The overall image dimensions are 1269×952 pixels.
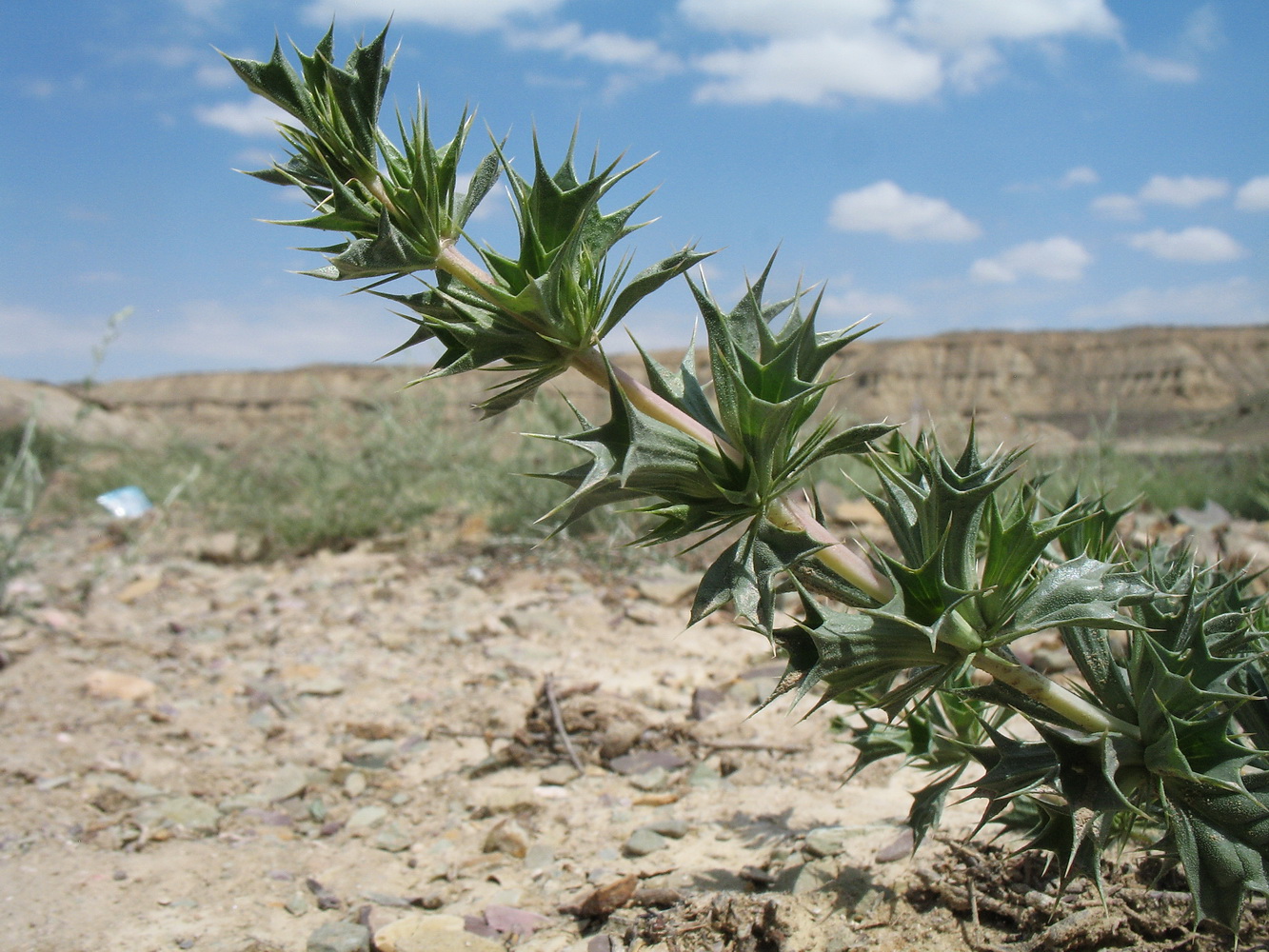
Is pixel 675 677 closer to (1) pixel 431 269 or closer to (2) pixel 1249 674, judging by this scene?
(2) pixel 1249 674

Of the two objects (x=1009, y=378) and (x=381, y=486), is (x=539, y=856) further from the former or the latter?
(x=1009, y=378)

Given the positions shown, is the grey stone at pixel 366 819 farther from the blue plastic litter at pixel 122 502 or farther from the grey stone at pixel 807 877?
the blue plastic litter at pixel 122 502

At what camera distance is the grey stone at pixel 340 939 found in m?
2.50

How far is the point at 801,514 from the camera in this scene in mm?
1688

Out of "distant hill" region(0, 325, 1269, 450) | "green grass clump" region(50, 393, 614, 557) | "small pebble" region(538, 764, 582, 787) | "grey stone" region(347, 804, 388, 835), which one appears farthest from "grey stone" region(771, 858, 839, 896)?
"distant hill" region(0, 325, 1269, 450)

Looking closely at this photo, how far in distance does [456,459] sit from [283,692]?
4.24 m

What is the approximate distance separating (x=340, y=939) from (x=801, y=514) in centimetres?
185

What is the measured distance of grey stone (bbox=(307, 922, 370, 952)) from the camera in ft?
8.21

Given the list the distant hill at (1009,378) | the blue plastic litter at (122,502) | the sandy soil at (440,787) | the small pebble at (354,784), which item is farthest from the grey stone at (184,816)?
the distant hill at (1009,378)

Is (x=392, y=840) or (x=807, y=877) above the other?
(x=807, y=877)

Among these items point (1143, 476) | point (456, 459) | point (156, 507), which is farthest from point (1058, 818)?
point (156, 507)

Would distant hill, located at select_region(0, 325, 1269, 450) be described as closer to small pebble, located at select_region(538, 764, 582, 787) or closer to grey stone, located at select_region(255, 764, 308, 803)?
grey stone, located at select_region(255, 764, 308, 803)

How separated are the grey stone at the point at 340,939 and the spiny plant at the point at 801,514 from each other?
1645 mm

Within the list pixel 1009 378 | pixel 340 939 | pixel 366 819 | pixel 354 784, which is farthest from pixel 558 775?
pixel 1009 378
